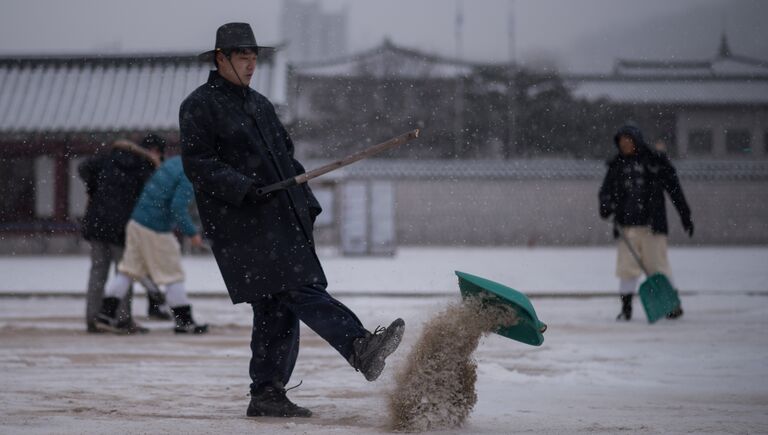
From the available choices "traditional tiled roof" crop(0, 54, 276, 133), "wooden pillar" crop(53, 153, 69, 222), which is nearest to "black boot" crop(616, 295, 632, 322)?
"traditional tiled roof" crop(0, 54, 276, 133)

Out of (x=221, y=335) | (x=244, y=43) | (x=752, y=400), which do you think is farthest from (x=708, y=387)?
(x=221, y=335)

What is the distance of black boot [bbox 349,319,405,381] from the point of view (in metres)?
4.18

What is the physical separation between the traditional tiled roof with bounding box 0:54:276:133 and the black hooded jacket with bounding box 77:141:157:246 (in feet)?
54.4

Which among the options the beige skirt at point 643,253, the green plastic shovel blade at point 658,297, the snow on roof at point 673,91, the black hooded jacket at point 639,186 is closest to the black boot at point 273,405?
the green plastic shovel blade at point 658,297

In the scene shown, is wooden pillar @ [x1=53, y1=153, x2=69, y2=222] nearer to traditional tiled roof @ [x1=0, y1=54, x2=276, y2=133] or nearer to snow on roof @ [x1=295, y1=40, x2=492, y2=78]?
traditional tiled roof @ [x1=0, y1=54, x2=276, y2=133]

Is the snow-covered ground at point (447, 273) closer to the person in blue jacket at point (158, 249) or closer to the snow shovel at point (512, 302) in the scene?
the person in blue jacket at point (158, 249)

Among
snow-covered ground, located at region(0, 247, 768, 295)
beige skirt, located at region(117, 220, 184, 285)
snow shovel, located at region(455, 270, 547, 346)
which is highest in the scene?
snow shovel, located at region(455, 270, 547, 346)

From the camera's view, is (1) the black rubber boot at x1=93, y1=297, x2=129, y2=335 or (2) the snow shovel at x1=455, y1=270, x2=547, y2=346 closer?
(2) the snow shovel at x1=455, y1=270, x2=547, y2=346

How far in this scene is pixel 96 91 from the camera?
27.2 m

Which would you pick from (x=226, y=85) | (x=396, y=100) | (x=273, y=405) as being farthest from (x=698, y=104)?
(x=273, y=405)

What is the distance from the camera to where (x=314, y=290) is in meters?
4.46

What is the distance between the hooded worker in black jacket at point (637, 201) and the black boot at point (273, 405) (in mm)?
5440

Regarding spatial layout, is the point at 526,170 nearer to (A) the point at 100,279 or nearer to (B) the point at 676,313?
(B) the point at 676,313

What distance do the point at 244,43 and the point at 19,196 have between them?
74.4 ft
